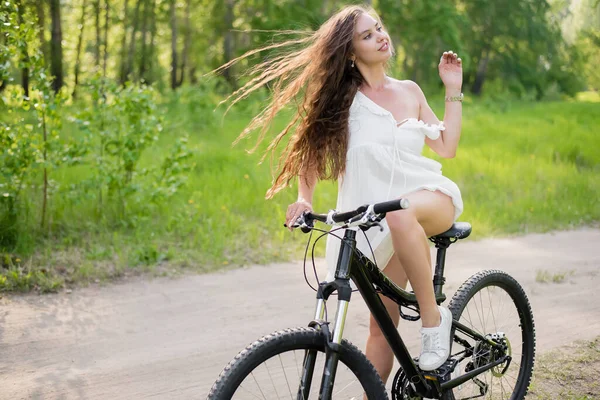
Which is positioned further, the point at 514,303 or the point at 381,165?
the point at 514,303

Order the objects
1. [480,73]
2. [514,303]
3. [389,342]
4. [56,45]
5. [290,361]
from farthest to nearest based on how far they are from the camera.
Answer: [480,73], [56,45], [514,303], [389,342], [290,361]

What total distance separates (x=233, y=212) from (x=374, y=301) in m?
4.29

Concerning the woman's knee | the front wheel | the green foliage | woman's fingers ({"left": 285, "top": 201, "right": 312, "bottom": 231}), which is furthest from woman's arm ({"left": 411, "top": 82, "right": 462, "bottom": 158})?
the green foliage

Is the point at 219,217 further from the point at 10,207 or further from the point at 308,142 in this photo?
the point at 308,142

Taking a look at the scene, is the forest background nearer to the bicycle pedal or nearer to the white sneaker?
the white sneaker

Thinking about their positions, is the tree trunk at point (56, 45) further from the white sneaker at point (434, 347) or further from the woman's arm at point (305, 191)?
the white sneaker at point (434, 347)

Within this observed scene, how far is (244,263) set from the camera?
5391 mm

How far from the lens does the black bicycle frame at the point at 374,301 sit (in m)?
2.13

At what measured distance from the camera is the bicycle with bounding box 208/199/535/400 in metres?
2.10

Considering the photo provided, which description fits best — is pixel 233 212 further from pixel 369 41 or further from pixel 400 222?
pixel 400 222

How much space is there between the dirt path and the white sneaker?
125 centimetres

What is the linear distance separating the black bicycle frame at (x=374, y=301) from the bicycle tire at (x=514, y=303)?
0.36 feet

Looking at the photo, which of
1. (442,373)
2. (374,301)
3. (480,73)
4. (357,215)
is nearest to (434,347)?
(442,373)

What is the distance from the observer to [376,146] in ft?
8.63
